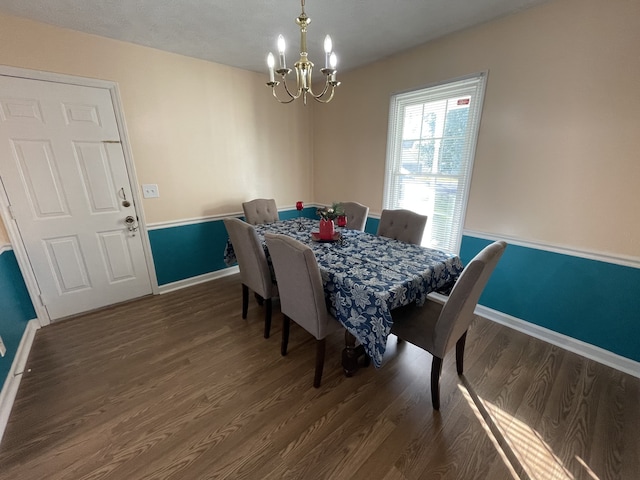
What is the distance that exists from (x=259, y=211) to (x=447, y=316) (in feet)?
7.97

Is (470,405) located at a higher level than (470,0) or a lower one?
lower

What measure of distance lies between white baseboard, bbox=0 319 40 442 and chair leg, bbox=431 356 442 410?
7.85ft

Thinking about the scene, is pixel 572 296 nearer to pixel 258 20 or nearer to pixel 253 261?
pixel 253 261

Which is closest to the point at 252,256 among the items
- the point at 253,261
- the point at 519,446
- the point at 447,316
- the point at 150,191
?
the point at 253,261

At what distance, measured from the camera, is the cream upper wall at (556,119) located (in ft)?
5.50

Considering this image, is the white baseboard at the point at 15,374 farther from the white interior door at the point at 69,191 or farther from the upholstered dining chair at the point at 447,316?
the upholstered dining chair at the point at 447,316

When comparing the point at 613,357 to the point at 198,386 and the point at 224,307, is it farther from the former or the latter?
the point at 224,307

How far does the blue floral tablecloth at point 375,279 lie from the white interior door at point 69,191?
2087 mm

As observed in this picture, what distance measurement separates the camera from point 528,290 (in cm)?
219

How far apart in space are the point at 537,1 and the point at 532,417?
2761mm

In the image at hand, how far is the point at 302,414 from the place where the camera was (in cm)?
152

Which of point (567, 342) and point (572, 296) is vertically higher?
point (572, 296)

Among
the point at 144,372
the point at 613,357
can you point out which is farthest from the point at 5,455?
the point at 613,357

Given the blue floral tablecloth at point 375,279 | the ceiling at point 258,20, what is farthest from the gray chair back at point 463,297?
the ceiling at point 258,20
